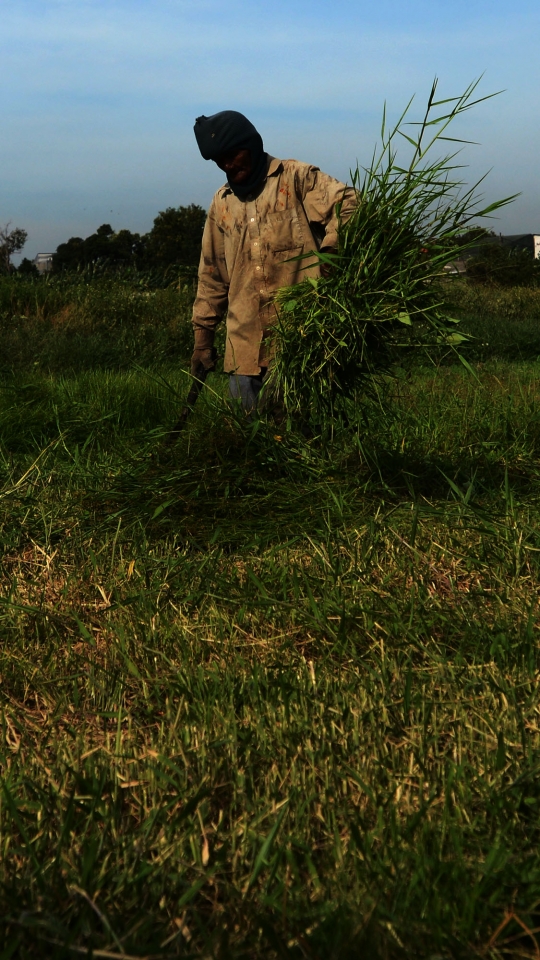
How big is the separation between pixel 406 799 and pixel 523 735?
1.06 ft

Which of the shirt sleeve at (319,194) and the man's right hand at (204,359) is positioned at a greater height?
the shirt sleeve at (319,194)

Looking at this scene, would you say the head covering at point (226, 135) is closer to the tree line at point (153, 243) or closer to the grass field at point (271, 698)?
the grass field at point (271, 698)

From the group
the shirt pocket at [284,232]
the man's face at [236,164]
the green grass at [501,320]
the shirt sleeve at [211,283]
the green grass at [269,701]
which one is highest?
the man's face at [236,164]

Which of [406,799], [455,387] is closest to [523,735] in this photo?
[406,799]

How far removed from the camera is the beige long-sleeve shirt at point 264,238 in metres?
4.49

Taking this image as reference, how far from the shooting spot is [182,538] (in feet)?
11.7

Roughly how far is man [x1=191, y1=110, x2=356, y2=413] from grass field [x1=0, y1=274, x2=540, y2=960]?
2.35 ft

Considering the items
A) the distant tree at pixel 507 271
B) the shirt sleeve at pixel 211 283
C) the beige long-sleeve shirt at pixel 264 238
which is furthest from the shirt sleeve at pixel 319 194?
the distant tree at pixel 507 271

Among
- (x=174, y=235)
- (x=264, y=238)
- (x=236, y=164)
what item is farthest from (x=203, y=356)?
(x=174, y=235)

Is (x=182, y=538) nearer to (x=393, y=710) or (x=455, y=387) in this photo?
(x=393, y=710)

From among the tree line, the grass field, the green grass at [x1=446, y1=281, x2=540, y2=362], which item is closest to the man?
the grass field

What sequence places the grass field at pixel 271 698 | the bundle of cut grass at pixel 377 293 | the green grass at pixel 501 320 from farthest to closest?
the green grass at pixel 501 320
the bundle of cut grass at pixel 377 293
the grass field at pixel 271 698

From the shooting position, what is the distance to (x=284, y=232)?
4.56m

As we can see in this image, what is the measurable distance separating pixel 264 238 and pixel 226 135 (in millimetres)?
498
